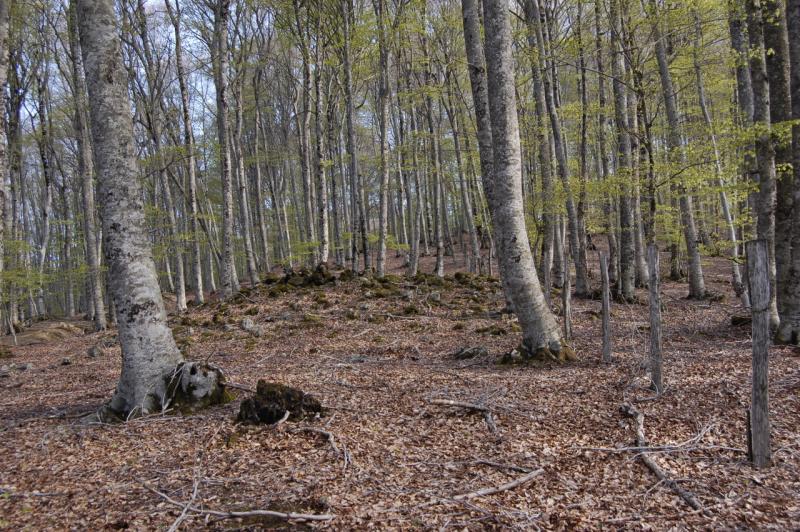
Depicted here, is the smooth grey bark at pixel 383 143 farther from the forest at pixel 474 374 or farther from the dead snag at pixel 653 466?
the dead snag at pixel 653 466

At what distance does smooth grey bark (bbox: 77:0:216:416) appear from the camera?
4379mm

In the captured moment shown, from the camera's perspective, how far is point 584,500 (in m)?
2.92

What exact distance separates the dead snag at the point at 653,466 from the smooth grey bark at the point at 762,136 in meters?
3.96

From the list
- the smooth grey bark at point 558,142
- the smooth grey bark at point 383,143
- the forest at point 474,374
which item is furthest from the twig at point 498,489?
the smooth grey bark at point 383,143

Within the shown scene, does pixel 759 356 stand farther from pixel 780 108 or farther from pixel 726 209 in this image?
pixel 726 209

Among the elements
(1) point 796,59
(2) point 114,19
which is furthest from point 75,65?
(1) point 796,59

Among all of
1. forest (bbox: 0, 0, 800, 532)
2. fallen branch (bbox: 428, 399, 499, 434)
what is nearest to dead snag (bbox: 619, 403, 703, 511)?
forest (bbox: 0, 0, 800, 532)

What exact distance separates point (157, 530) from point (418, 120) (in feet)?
69.8

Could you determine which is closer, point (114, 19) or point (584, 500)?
point (584, 500)

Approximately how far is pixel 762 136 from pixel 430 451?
653 cm

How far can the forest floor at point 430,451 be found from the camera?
110 inches

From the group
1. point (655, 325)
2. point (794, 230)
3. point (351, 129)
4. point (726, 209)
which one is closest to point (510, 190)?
point (655, 325)

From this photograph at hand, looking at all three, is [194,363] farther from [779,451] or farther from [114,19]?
[779,451]

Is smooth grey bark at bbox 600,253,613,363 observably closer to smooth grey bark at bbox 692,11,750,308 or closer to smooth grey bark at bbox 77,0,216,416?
smooth grey bark at bbox 692,11,750,308
